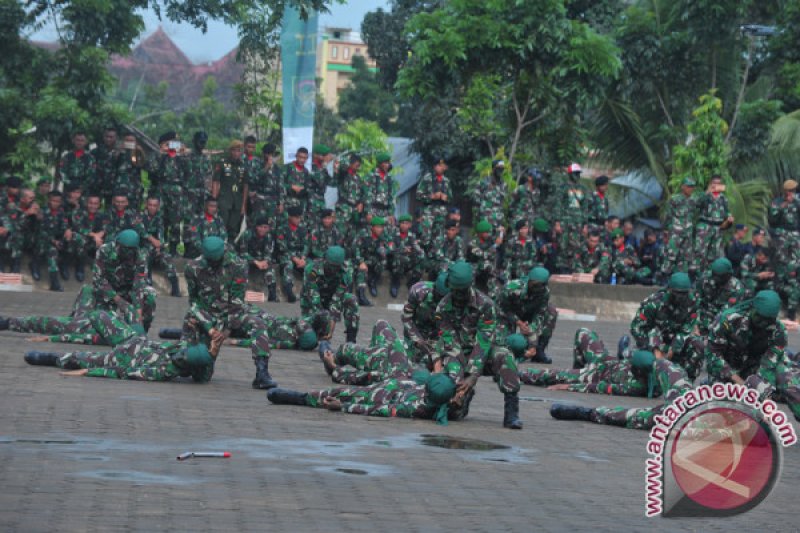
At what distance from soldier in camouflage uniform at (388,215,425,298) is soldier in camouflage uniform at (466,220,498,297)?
1023mm

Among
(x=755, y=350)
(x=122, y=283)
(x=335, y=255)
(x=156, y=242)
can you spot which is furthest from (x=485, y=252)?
(x=755, y=350)

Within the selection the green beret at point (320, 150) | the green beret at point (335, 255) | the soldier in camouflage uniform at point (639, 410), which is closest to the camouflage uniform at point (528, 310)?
the green beret at point (335, 255)

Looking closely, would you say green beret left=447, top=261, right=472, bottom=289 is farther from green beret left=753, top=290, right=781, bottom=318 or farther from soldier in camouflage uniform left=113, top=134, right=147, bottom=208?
soldier in camouflage uniform left=113, top=134, right=147, bottom=208

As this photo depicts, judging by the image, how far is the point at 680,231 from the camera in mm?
25031

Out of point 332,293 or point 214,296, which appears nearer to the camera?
point 214,296

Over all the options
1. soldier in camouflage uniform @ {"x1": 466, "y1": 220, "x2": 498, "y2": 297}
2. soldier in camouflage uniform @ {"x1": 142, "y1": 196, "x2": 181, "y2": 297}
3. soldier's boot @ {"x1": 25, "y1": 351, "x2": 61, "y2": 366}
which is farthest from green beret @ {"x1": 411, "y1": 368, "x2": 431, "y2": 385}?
soldier in camouflage uniform @ {"x1": 142, "y1": 196, "x2": 181, "y2": 297}

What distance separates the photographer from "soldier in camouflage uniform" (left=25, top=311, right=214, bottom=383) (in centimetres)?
1336

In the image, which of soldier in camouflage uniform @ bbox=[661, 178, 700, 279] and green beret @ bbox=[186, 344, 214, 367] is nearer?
green beret @ bbox=[186, 344, 214, 367]

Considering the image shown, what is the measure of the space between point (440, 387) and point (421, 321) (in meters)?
1.85

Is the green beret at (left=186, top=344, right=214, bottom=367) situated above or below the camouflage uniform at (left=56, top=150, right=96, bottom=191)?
below

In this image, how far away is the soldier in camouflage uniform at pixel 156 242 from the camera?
22.3m

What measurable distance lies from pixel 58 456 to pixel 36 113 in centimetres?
1415

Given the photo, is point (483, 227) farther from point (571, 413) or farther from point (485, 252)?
point (571, 413)

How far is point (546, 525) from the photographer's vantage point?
7816 mm
